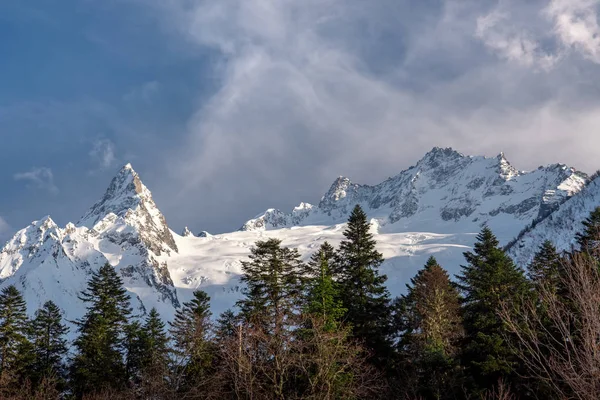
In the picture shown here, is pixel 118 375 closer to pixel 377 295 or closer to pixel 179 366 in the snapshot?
pixel 179 366

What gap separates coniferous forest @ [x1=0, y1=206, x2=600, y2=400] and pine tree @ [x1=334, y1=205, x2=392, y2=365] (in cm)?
10

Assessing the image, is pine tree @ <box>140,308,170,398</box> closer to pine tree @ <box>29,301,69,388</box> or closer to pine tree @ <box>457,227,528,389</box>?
pine tree @ <box>29,301,69,388</box>

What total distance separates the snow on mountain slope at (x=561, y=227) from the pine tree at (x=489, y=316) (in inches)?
5218

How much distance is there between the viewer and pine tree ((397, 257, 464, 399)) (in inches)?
1137

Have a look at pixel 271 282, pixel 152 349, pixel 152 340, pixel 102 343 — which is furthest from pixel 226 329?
pixel 102 343

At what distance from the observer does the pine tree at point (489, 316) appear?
27.8 metres

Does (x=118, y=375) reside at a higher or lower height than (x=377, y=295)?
lower

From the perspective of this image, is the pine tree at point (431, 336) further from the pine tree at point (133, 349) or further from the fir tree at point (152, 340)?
the pine tree at point (133, 349)

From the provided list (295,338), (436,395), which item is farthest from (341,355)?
(436,395)

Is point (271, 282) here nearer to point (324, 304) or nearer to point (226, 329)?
point (324, 304)

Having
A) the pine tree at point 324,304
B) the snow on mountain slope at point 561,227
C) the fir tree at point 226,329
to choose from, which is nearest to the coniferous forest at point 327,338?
the pine tree at point 324,304

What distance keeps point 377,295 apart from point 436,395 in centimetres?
1062

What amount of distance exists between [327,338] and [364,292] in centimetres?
1366

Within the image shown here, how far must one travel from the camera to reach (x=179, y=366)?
28.5 m
